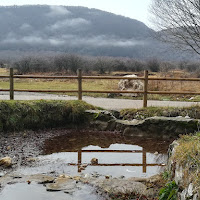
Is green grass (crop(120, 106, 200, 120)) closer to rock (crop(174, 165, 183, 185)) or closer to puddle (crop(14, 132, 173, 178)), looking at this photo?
puddle (crop(14, 132, 173, 178))

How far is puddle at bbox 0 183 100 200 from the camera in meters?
5.70

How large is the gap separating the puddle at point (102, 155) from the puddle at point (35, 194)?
2.68 feet

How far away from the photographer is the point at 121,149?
8.72 metres

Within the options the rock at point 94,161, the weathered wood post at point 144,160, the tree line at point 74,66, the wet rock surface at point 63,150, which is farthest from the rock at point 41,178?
the tree line at point 74,66

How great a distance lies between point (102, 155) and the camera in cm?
816

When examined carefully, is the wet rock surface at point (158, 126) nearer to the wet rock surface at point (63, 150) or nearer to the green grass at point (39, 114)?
the wet rock surface at point (63, 150)

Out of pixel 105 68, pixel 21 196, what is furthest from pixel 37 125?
pixel 105 68

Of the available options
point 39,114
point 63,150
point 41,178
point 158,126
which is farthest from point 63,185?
point 158,126

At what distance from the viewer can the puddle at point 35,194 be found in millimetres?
5703

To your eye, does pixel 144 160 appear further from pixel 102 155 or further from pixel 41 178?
pixel 41 178

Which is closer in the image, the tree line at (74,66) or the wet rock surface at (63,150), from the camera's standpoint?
the wet rock surface at (63,150)

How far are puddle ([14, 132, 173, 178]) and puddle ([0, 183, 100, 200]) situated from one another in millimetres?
817

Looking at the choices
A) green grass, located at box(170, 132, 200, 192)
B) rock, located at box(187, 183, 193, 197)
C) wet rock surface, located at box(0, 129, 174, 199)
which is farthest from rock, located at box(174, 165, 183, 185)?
wet rock surface, located at box(0, 129, 174, 199)

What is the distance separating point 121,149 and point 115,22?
169902 millimetres
